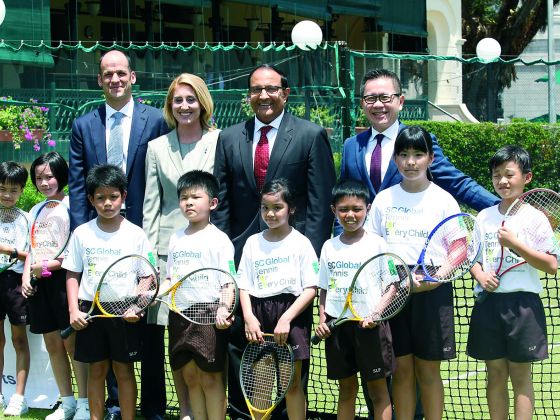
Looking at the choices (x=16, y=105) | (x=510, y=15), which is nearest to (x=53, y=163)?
(x=16, y=105)

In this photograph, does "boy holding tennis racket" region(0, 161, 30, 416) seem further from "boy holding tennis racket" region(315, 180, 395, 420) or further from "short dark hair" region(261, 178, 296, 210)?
"boy holding tennis racket" region(315, 180, 395, 420)

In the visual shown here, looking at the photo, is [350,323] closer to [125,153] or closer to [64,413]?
[125,153]

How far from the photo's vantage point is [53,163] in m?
6.07

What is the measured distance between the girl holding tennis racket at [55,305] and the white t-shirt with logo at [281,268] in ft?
4.45

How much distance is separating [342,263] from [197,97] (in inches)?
54.2

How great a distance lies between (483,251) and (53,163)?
2783mm

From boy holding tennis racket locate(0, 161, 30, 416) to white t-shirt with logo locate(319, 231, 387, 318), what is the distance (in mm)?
2202

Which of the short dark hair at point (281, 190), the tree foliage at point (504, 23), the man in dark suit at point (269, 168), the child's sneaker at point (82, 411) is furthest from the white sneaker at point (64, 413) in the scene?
the tree foliage at point (504, 23)

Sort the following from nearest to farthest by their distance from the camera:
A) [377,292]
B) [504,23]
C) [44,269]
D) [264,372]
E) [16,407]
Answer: [377,292] < [264,372] < [44,269] < [16,407] < [504,23]

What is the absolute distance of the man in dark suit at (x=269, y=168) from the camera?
212 inches

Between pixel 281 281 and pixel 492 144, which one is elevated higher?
pixel 492 144

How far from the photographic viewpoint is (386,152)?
539cm

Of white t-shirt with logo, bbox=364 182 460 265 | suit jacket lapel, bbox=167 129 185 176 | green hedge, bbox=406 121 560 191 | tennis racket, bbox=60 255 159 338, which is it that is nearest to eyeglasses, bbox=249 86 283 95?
suit jacket lapel, bbox=167 129 185 176

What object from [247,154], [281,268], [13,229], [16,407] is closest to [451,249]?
[281,268]
